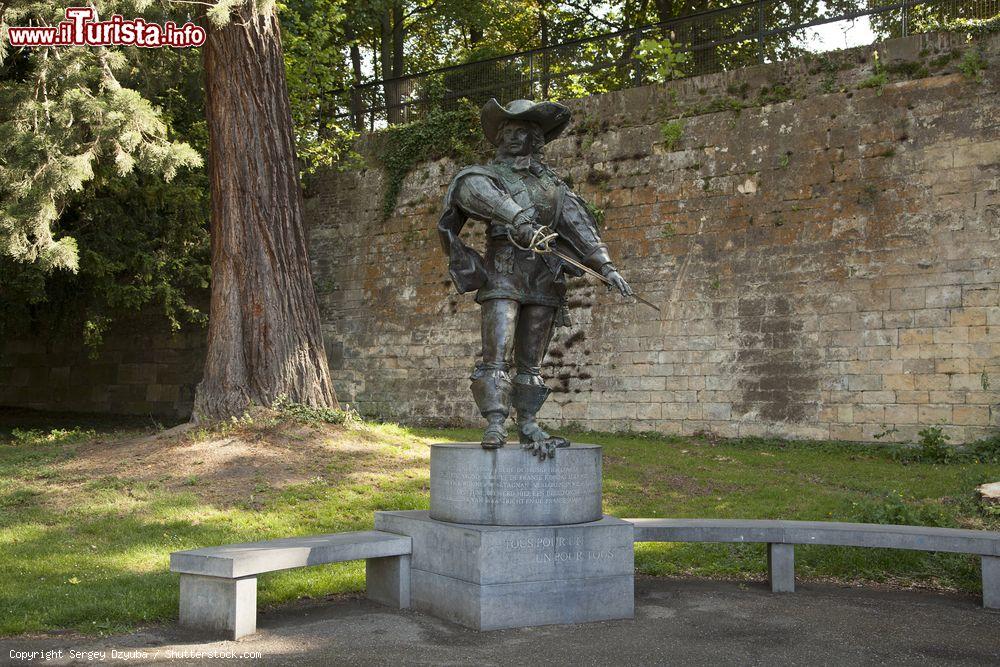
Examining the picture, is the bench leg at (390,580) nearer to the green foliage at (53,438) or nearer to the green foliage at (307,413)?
the green foliage at (307,413)

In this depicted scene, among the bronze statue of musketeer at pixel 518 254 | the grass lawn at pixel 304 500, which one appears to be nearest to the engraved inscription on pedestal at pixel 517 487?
the bronze statue of musketeer at pixel 518 254

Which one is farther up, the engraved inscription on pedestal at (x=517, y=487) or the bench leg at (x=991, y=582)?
the engraved inscription on pedestal at (x=517, y=487)

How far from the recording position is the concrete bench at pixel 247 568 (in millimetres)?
4500

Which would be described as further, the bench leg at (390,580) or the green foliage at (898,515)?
the green foliage at (898,515)

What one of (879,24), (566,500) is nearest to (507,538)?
(566,500)

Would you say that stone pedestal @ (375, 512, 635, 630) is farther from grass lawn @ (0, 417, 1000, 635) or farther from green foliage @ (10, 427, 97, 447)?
green foliage @ (10, 427, 97, 447)

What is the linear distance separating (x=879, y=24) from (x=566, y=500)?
33.9ft

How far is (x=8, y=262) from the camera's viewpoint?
12227mm

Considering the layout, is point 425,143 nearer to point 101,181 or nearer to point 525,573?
point 101,181

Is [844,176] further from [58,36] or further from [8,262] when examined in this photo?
[8,262]

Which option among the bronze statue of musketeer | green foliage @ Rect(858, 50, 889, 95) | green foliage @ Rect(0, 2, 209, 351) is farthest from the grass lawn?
green foliage @ Rect(858, 50, 889, 95)

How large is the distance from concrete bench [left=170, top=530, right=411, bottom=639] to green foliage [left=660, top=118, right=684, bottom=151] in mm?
9309

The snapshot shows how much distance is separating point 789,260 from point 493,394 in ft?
26.6

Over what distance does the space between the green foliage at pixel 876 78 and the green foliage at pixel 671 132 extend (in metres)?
2.39
